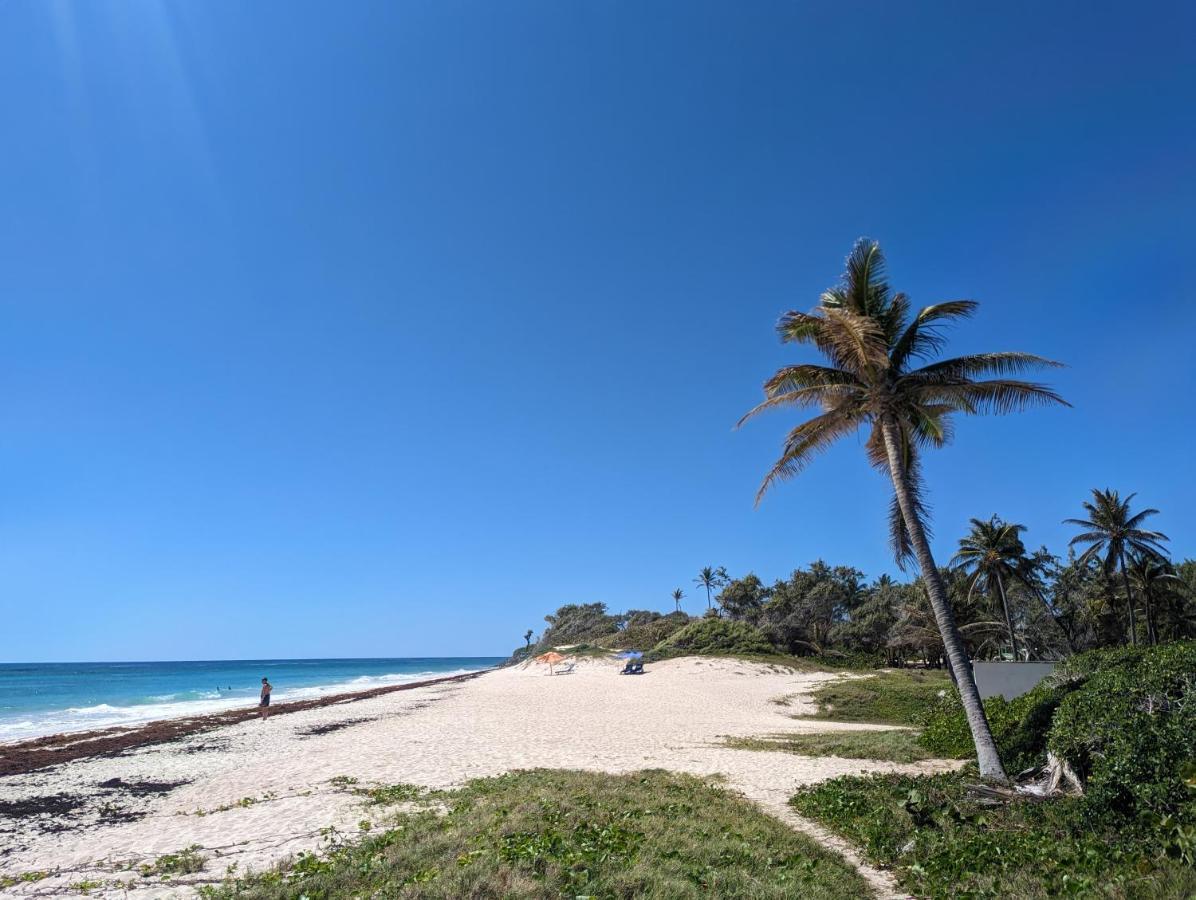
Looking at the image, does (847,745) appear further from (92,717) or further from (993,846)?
(92,717)

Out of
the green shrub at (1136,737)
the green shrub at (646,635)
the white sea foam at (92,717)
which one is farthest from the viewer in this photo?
the green shrub at (646,635)

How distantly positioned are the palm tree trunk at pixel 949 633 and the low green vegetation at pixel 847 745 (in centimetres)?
275

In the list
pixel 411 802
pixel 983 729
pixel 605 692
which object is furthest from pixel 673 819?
pixel 605 692

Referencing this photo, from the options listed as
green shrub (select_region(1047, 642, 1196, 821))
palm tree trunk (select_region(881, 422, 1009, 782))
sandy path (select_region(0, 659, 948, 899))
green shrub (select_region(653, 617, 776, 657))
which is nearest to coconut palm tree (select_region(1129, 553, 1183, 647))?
sandy path (select_region(0, 659, 948, 899))

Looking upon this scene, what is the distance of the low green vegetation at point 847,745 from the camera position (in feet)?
45.9

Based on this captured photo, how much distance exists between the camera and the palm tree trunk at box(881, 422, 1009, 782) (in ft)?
35.1

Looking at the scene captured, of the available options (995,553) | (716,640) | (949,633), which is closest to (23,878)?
(949,633)

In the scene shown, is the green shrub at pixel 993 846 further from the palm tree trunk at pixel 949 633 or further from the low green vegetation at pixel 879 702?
the low green vegetation at pixel 879 702

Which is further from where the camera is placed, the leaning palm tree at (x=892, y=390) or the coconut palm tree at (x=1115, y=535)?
the coconut palm tree at (x=1115, y=535)

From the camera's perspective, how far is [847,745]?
15.1m

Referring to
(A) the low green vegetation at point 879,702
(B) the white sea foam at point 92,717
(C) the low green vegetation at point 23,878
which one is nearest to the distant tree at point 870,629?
(A) the low green vegetation at point 879,702

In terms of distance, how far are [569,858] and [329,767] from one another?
10.7 metres

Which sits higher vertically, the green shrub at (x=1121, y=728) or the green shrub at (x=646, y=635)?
the green shrub at (x=1121, y=728)

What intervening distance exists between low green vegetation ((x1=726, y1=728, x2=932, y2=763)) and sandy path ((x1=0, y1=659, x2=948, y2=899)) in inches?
27.0
